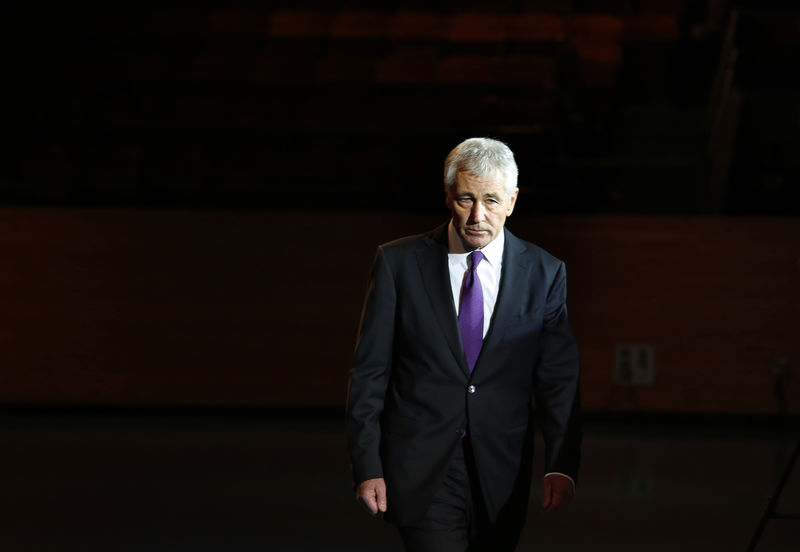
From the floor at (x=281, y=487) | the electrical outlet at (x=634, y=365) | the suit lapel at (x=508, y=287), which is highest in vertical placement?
the suit lapel at (x=508, y=287)

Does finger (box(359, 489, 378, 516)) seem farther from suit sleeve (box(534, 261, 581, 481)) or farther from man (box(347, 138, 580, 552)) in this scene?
suit sleeve (box(534, 261, 581, 481))

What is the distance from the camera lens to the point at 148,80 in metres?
9.16

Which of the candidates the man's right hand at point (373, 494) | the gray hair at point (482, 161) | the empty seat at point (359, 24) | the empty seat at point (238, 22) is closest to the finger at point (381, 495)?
the man's right hand at point (373, 494)

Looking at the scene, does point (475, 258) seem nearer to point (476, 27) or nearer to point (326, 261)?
point (326, 261)

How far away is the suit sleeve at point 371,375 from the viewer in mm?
2180

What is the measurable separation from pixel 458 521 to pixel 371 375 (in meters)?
0.32

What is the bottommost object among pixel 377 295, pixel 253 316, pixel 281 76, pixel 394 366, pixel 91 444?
pixel 91 444

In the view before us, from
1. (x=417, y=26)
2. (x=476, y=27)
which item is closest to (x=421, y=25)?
(x=417, y=26)

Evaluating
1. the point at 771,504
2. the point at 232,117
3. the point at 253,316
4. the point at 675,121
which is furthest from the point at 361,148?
the point at 771,504

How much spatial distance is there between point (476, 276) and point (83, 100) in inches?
275

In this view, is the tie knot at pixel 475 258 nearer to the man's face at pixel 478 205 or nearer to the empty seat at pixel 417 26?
the man's face at pixel 478 205

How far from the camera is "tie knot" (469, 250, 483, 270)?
7.45 feet

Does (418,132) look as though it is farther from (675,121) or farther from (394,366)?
(394,366)

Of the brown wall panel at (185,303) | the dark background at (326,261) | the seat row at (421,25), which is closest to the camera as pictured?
the dark background at (326,261)
